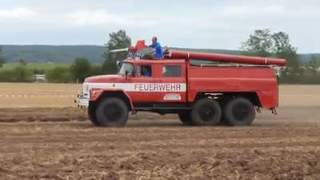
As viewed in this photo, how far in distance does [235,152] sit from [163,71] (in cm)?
986

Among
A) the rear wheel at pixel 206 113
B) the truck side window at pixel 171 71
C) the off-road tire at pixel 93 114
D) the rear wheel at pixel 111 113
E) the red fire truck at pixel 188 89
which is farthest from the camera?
the rear wheel at pixel 206 113

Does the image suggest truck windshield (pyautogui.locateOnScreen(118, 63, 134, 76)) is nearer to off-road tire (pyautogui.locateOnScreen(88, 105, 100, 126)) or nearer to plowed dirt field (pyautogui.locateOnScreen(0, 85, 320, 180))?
off-road tire (pyautogui.locateOnScreen(88, 105, 100, 126))

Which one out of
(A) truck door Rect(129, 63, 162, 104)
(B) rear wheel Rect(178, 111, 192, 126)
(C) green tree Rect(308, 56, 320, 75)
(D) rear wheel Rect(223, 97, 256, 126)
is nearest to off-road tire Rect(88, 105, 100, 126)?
(A) truck door Rect(129, 63, 162, 104)

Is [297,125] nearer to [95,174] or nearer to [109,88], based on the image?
[109,88]

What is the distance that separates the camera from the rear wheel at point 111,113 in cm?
2453

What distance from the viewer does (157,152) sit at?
51.6 ft

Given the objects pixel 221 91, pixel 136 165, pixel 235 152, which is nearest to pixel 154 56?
pixel 221 91

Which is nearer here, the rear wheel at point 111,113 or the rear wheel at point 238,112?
the rear wheel at point 111,113

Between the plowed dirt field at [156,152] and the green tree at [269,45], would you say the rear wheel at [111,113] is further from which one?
the green tree at [269,45]

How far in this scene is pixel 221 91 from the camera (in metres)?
25.9

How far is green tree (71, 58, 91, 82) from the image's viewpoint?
91188mm

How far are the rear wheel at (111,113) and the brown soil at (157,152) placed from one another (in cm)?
93

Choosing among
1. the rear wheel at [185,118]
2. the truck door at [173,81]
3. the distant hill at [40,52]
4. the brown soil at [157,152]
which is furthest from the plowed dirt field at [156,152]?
the distant hill at [40,52]

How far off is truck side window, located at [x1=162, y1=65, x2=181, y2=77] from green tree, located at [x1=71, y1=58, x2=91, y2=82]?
2556 inches
